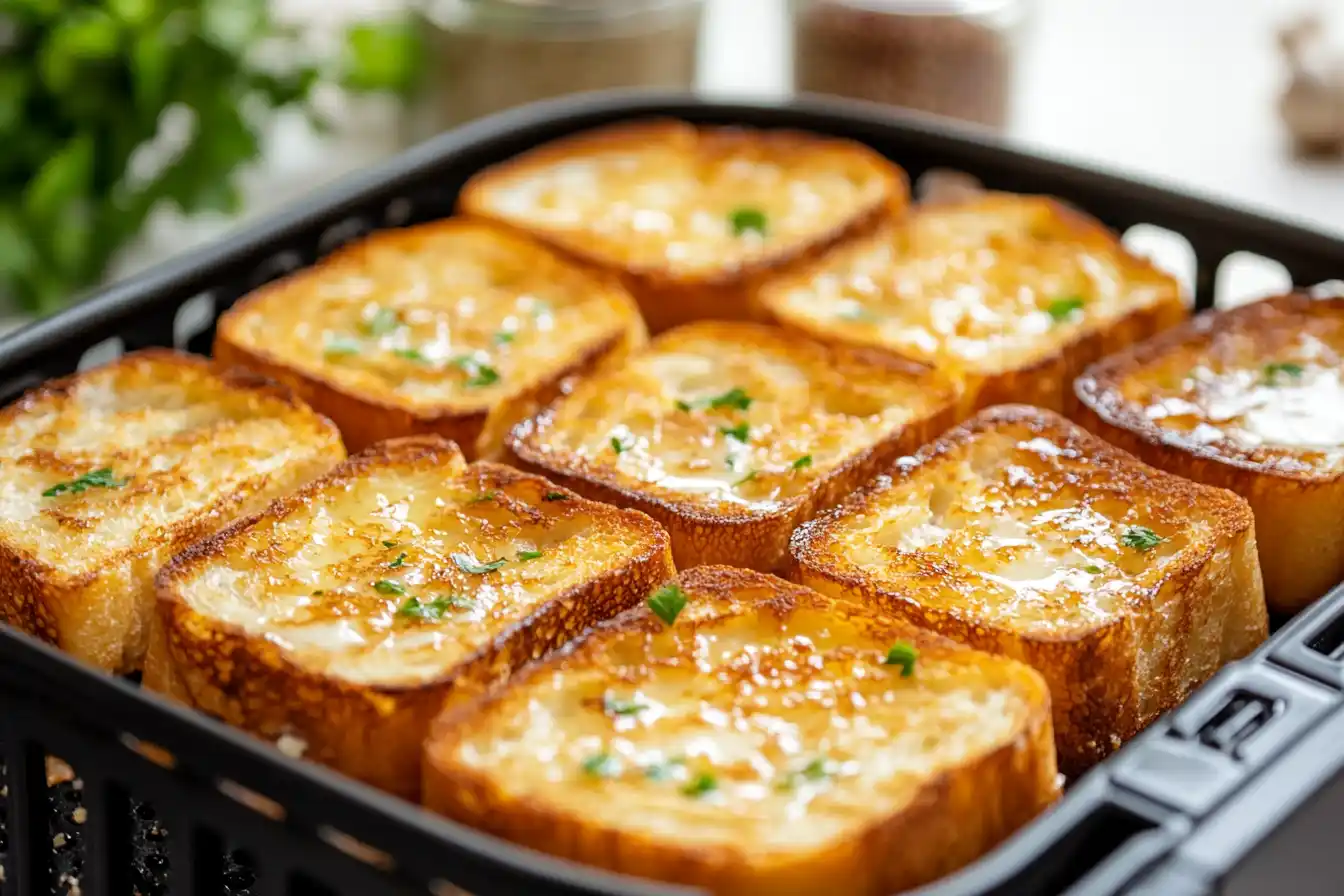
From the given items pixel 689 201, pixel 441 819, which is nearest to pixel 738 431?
pixel 689 201

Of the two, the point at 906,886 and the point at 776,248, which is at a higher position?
the point at 776,248

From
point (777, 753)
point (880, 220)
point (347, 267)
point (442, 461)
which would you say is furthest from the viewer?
point (880, 220)

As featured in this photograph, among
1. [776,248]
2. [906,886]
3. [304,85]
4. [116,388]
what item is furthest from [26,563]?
[304,85]

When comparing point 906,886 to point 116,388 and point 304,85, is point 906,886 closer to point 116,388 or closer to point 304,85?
point 116,388

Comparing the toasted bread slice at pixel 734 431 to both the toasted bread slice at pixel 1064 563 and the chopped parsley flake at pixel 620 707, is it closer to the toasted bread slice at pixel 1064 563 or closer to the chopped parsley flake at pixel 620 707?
the toasted bread slice at pixel 1064 563

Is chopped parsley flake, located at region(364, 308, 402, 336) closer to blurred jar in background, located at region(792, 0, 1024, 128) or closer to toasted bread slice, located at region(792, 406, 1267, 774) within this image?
toasted bread slice, located at region(792, 406, 1267, 774)

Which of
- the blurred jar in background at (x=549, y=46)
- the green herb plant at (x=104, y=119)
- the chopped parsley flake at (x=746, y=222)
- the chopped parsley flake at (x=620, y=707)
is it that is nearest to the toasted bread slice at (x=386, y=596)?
the chopped parsley flake at (x=620, y=707)

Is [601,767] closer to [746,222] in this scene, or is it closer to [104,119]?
[746,222]
